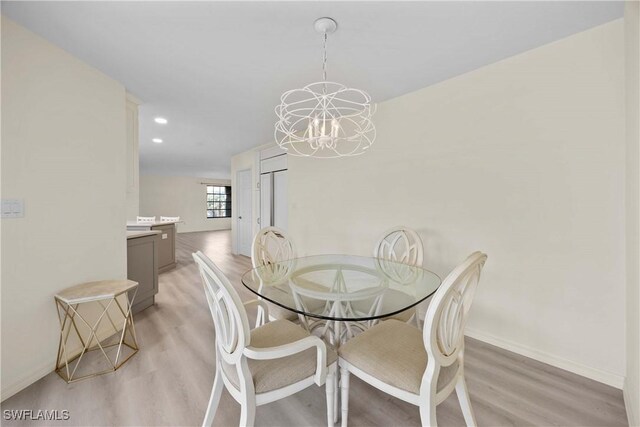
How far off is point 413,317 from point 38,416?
230cm

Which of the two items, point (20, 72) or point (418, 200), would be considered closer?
point (20, 72)

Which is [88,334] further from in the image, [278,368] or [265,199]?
[265,199]

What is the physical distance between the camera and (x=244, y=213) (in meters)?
5.88

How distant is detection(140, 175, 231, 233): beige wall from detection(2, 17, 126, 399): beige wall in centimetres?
743

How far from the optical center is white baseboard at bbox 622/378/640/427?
1277 millimetres

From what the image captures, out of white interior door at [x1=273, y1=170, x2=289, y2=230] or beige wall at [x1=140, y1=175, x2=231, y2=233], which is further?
beige wall at [x1=140, y1=175, x2=231, y2=233]

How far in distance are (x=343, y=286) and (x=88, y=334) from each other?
6.92 ft

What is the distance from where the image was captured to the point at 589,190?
1695 millimetres

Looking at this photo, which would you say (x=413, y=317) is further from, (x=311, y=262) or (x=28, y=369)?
(x=28, y=369)

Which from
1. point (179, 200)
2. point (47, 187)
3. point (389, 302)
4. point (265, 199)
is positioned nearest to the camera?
point (389, 302)

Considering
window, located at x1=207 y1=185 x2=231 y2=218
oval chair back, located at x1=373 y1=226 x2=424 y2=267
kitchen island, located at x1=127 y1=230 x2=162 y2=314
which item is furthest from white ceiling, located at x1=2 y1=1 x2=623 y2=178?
window, located at x1=207 y1=185 x2=231 y2=218

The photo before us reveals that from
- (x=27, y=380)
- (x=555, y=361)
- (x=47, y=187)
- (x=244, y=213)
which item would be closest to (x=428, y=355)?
(x=555, y=361)

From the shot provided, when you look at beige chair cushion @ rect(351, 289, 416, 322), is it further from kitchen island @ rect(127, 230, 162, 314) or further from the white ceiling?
kitchen island @ rect(127, 230, 162, 314)

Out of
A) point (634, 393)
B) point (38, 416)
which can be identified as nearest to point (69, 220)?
point (38, 416)
